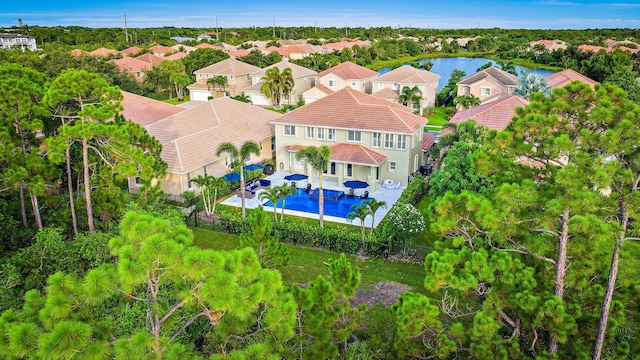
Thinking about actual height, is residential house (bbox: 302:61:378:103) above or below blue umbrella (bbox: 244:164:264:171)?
above

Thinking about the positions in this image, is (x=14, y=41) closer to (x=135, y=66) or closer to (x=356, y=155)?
(x=135, y=66)

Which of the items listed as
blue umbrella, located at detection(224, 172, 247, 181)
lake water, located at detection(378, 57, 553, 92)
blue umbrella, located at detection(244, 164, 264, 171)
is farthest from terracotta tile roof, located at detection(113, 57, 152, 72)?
blue umbrella, located at detection(224, 172, 247, 181)

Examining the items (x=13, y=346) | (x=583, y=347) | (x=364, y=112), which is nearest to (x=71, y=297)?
(x=13, y=346)

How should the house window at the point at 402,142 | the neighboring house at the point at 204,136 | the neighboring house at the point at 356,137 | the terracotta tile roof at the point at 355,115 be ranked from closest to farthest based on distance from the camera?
the neighboring house at the point at 204,136, the house window at the point at 402,142, the neighboring house at the point at 356,137, the terracotta tile roof at the point at 355,115

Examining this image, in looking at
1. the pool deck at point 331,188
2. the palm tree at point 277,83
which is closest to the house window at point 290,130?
the pool deck at point 331,188

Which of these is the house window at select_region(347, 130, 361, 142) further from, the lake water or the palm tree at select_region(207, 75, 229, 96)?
the lake water

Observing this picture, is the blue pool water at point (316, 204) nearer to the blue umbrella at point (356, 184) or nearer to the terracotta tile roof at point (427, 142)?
the blue umbrella at point (356, 184)

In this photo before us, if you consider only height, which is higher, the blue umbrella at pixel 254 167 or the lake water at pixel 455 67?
the lake water at pixel 455 67
